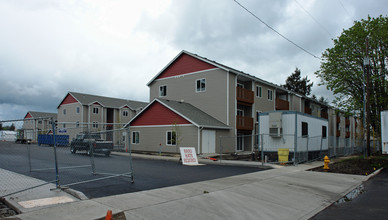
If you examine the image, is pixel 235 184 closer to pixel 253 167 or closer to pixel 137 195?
pixel 137 195

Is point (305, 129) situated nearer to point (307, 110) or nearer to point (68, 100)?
point (307, 110)

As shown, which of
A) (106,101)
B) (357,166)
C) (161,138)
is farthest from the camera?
(106,101)

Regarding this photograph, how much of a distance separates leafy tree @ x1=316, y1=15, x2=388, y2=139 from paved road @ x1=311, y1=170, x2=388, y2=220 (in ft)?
75.3

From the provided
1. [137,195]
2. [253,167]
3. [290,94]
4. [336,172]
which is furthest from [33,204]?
[290,94]

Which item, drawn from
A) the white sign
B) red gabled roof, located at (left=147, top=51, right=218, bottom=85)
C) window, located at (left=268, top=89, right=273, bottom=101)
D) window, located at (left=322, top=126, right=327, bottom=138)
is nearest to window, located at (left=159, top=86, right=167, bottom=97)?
red gabled roof, located at (left=147, top=51, right=218, bottom=85)

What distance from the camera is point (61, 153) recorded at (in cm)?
961

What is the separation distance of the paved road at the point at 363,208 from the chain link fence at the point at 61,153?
6301 millimetres

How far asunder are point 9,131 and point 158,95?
26.0m

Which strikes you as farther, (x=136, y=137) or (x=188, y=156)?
(x=136, y=137)

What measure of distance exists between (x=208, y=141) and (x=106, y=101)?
3408 centimetres

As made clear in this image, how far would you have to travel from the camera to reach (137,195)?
27.1ft

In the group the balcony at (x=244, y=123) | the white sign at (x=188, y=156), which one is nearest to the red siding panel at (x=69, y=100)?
the balcony at (x=244, y=123)

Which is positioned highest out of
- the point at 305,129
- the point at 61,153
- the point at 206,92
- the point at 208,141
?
the point at 206,92

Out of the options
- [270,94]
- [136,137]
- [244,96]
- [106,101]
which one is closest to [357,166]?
[244,96]
